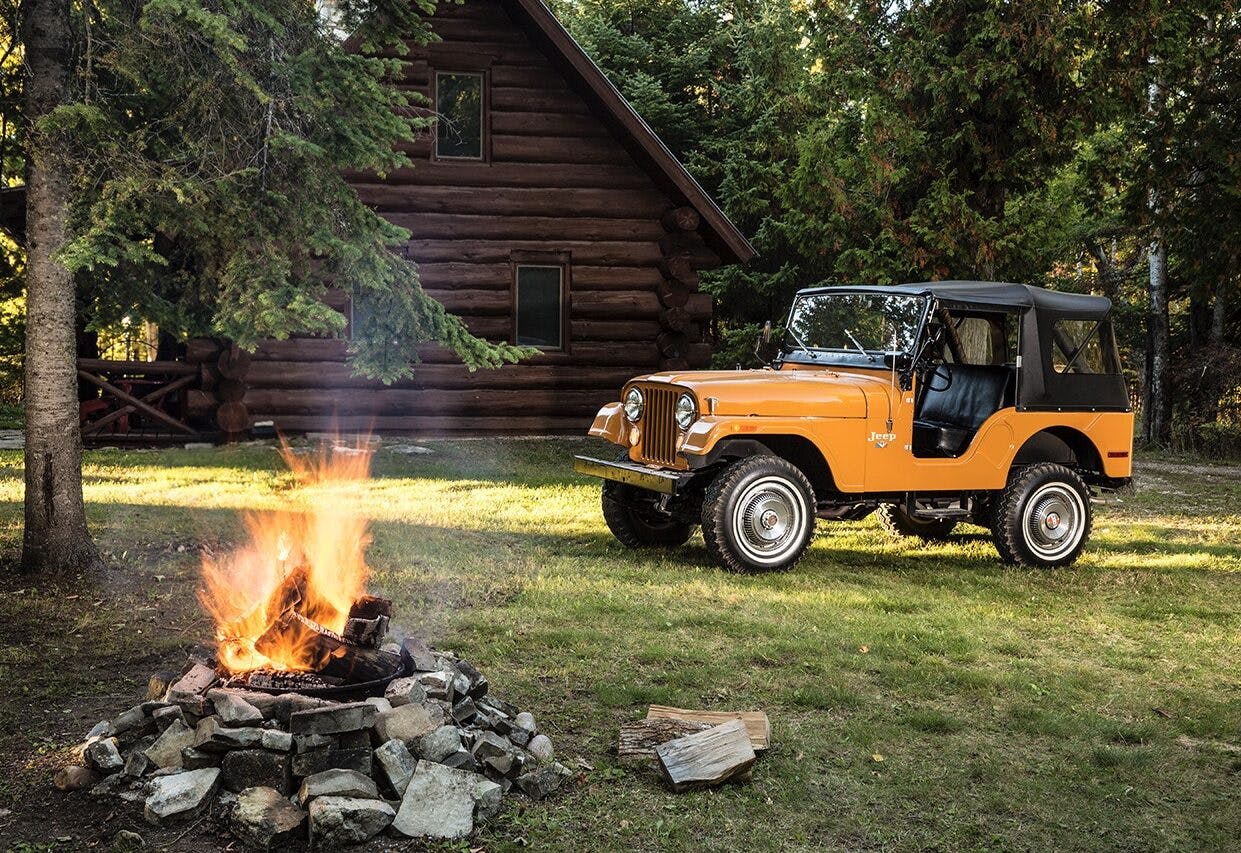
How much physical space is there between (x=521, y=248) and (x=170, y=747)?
43.7 ft

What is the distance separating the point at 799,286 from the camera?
25.7 m

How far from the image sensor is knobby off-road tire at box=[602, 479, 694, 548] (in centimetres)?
1027

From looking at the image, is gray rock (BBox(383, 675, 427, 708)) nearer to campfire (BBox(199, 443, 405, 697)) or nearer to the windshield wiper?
campfire (BBox(199, 443, 405, 697))

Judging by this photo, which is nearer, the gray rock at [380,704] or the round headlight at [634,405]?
the gray rock at [380,704]

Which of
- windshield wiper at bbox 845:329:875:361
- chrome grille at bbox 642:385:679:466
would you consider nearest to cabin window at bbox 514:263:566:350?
windshield wiper at bbox 845:329:875:361

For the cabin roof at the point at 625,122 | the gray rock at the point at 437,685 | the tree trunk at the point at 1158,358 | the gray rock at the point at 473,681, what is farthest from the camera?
the tree trunk at the point at 1158,358

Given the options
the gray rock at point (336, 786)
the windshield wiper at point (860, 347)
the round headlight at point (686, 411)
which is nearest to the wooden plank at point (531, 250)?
the windshield wiper at point (860, 347)

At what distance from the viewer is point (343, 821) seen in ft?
15.2

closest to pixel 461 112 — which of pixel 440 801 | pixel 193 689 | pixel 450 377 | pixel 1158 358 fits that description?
pixel 450 377

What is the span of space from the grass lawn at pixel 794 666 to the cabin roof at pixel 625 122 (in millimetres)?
6873

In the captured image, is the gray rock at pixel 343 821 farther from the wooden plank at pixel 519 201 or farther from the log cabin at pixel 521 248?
the wooden plank at pixel 519 201

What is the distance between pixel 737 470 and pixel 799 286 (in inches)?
673

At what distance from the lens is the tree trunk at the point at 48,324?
7957 millimetres

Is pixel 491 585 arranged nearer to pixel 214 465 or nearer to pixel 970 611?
pixel 970 611
